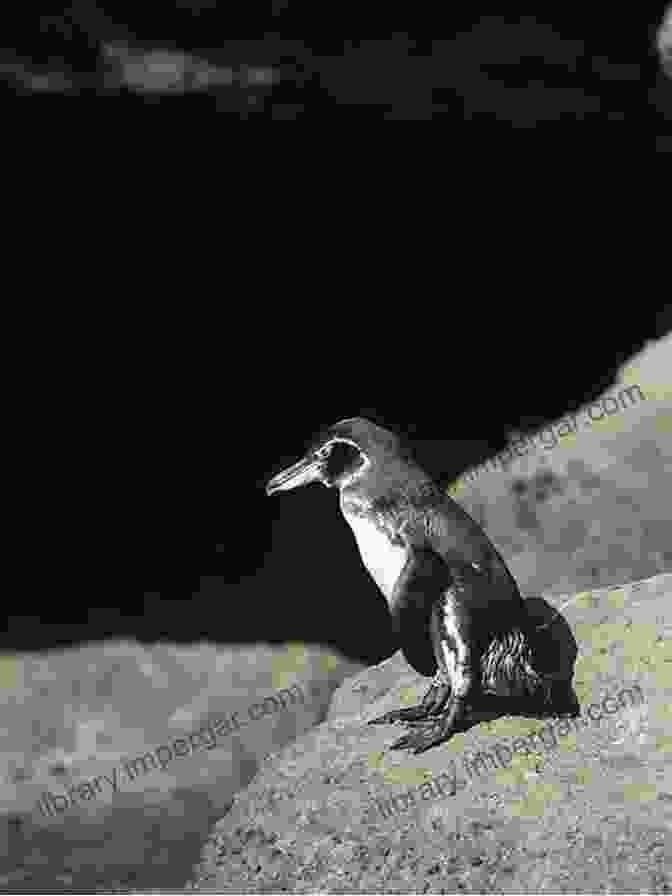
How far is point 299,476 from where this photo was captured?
414 cm

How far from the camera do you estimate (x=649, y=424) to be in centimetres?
571

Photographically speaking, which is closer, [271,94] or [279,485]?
[279,485]

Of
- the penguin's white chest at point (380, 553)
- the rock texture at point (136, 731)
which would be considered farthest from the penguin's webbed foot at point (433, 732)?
the rock texture at point (136, 731)

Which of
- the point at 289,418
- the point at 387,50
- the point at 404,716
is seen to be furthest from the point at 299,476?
the point at 289,418

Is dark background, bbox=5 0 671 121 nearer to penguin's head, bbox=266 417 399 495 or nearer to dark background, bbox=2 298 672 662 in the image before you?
dark background, bbox=2 298 672 662

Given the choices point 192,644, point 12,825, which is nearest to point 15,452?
point 192,644

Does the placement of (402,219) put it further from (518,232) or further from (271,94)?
(271,94)

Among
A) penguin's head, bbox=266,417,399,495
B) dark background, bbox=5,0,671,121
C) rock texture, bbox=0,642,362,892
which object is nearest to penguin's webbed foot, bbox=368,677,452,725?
penguin's head, bbox=266,417,399,495

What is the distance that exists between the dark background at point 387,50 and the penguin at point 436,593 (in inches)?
76.7

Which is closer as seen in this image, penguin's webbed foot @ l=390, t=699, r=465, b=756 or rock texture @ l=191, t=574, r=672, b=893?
rock texture @ l=191, t=574, r=672, b=893

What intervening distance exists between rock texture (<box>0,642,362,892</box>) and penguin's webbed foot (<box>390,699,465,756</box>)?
111 cm

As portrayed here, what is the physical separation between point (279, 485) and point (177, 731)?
2000 millimetres

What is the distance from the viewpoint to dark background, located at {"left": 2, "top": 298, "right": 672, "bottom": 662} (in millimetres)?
6566

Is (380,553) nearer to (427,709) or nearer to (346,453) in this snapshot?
(346,453)
